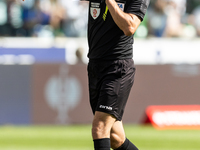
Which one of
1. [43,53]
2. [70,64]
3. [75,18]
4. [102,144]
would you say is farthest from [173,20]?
[102,144]

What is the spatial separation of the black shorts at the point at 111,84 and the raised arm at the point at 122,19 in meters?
0.40

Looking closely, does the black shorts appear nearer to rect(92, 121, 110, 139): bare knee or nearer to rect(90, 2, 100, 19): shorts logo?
rect(92, 121, 110, 139): bare knee

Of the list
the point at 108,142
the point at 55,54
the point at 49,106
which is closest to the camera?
the point at 108,142

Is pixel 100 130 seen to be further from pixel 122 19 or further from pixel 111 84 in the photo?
pixel 122 19

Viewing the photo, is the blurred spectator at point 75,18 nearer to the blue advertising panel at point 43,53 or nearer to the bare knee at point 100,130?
the blue advertising panel at point 43,53

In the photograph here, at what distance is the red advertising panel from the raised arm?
22.1ft

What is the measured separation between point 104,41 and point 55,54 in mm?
7603

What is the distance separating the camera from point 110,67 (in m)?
4.61

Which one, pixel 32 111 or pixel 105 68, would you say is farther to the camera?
pixel 32 111

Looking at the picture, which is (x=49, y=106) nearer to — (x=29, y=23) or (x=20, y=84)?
(x=20, y=84)

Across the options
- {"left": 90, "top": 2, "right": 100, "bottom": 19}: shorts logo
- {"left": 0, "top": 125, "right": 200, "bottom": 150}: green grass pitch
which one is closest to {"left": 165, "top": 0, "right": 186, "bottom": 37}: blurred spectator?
{"left": 0, "top": 125, "right": 200, "bottom": 150}: green grass pitch

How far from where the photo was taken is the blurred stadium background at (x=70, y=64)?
10.9 metres

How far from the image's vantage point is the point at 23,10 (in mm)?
12445

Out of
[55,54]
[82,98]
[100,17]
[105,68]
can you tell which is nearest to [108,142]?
[105,68]
